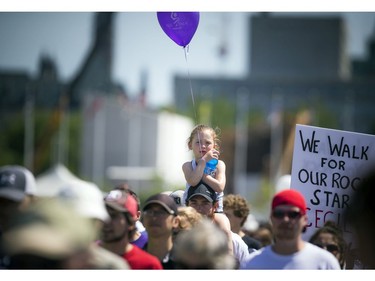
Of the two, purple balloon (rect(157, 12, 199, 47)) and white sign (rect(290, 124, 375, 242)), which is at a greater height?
purple balloon (rect(157, 12, 199, 47))

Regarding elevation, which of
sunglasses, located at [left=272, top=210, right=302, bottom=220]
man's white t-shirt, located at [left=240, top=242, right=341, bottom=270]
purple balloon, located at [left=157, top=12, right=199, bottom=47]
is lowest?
man's white t-shirt, located at [left=240, top=242, right=341, bottom=270]

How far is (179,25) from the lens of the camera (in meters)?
9.98

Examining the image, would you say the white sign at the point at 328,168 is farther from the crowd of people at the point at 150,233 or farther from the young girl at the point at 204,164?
the young girl at the point at 204,164

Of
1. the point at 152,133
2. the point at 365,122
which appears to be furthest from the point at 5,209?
the point at 365,122

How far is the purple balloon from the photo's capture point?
9.82 meters

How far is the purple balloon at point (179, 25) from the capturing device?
387 inches

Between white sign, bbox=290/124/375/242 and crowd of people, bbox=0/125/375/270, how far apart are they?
371mm

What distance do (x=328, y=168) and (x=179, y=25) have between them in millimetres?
1770

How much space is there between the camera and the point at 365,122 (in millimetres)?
120500

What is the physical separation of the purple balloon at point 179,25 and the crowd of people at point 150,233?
137 centimetres

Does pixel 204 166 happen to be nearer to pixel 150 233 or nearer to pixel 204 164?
pixel 204 164

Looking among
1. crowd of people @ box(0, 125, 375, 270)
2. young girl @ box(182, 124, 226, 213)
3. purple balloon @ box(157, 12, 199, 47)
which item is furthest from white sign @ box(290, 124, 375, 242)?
purple balloon @ box(157, 12, 199, 47)

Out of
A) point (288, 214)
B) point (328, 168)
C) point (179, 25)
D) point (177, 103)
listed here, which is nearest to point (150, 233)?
point (288, 214)

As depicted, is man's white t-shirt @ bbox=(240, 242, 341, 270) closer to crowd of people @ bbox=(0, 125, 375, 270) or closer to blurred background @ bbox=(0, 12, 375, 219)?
crowd of people @ bbox=(0, 125, 375, 270)
